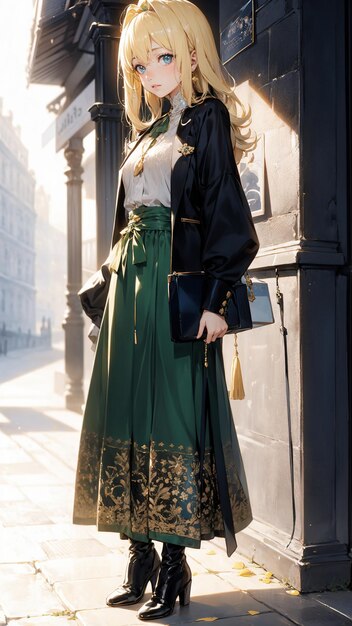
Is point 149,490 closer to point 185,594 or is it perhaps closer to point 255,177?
point 185,594

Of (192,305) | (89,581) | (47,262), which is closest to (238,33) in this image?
(192,305)

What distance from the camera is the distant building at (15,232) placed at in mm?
69562

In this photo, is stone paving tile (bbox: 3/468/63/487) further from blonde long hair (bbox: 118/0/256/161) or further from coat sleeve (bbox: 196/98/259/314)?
blonde long hair (bbox: 118/0/256/161)

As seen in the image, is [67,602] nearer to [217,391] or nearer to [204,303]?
[217,391]

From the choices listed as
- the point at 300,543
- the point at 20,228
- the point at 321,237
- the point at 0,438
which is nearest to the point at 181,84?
the point at 321,237

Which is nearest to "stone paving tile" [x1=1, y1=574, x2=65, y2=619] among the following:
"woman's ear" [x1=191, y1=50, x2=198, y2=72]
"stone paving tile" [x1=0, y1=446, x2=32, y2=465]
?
"woman's ear" [x1=191, y1=50, x2=198, y2=72]

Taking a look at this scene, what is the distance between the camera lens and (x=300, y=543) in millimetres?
2910

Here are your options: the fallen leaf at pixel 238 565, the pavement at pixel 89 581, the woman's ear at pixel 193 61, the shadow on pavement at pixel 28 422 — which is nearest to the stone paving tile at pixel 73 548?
the pavement at pixel 89 581

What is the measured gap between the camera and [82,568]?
3.21 meters

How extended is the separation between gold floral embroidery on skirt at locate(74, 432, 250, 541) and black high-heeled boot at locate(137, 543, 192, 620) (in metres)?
0.12

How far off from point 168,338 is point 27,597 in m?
1.18

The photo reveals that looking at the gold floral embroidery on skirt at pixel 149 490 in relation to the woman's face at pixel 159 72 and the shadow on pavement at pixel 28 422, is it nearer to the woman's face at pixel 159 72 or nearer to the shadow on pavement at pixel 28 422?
the woman's face at pixel 159 72

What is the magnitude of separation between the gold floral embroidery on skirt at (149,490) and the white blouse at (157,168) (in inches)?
35.3

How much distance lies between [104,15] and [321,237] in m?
3.09
